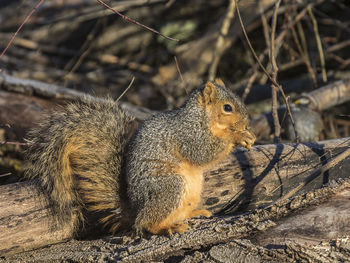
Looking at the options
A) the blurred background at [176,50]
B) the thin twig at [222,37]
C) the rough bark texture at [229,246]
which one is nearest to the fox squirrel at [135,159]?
the rough bark texture at [229,246]

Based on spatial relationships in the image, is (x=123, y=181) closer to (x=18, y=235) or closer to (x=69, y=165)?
(x=69, y=165)

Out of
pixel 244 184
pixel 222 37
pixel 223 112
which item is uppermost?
pixel 222 37

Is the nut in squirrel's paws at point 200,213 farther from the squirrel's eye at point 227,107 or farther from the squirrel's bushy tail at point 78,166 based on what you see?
the squirrel's eye at point 227,107

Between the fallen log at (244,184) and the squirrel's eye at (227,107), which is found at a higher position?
the squirrel's eye at (227,107)

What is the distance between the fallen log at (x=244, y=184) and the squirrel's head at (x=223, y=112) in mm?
205

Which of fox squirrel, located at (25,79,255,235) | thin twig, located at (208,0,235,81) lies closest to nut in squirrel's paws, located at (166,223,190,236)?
fox squirrel, located at (25,79,255,235)

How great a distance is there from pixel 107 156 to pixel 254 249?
2.67 feet

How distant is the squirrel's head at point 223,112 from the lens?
196 centimetres

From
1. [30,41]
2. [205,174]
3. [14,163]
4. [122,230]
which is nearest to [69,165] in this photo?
Answer: [122,230]

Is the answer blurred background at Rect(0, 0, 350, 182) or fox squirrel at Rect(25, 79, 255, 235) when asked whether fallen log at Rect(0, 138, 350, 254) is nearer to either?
fox squirrel at Rect(25, 79, 255, 235)

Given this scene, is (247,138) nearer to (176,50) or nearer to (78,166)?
(78,166)

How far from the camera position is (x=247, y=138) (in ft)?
6.43

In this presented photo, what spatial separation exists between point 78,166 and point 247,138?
0.78 m

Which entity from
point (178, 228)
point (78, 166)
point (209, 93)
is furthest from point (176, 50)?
point (178, 228)
